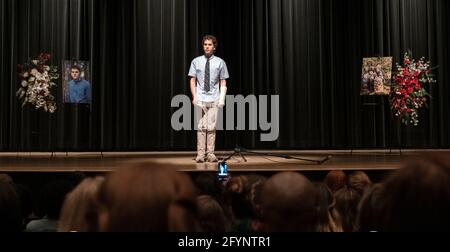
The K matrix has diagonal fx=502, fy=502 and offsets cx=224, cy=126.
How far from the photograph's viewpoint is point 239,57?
10.5m

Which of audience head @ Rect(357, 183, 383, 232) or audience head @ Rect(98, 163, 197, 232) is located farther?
audience head @ Rect(357, 183, 383, 232)

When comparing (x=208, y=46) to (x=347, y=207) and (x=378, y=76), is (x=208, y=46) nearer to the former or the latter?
(x=378, y=76)

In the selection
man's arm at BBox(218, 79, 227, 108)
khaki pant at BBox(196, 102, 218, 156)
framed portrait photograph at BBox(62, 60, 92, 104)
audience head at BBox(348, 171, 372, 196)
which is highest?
framed portrait photograph at BBox(62, 60, 92, 104)

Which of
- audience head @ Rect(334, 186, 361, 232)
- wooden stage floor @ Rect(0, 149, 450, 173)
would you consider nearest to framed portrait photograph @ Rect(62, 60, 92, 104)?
wooden stage floor @ Rect(0, 149, 450, 173)

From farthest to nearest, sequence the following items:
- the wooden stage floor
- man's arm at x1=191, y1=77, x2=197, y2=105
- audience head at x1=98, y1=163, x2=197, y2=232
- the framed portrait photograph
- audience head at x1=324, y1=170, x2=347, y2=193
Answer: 1. the framed portrait photograph
2. man's arm at x1=191, y1=77, x2=197, y2=105
3. the wooden stage floor
4. audience head at x1=324, y1=170, x2=347, y2=193
5. audience head at x1=98, y1=163, x2=197, y2=232

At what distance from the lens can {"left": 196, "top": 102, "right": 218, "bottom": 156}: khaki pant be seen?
293 inches

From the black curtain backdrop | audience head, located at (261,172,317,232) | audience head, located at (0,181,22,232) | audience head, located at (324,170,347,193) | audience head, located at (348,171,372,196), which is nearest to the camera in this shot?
audience head, located at (261,172,317,232)

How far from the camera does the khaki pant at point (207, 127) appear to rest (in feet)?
24.4

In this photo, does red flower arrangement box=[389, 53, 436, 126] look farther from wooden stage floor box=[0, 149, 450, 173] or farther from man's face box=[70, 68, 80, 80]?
man's face box=[70, 68, 80, 80]

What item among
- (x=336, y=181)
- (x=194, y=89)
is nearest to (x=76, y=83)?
(x=194, y=89)

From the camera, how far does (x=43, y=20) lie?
10148mm

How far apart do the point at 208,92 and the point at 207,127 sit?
1.72 feet
